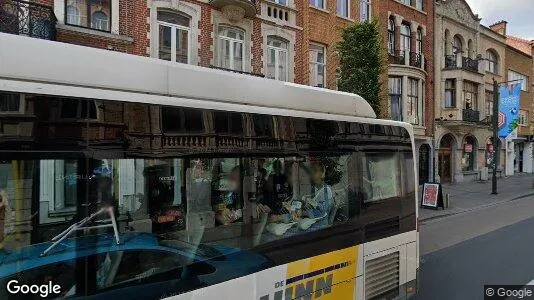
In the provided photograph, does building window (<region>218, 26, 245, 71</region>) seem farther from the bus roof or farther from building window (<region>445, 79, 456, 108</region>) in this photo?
building window (<region>445, 79, 456, 108</region>)

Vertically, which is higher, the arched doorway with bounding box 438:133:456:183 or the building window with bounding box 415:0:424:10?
the building window with bounding box 415:0:424:10

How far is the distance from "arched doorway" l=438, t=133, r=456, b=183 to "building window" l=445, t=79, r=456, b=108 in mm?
1920

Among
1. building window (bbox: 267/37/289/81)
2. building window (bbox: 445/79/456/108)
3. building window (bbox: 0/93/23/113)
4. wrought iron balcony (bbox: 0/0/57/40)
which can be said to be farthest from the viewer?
building window (bbox: 445/79/456/108)

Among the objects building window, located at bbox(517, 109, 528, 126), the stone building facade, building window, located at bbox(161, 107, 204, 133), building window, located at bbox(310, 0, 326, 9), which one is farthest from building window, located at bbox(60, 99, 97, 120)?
building window, located at bbox(517, 109, 528, 126)

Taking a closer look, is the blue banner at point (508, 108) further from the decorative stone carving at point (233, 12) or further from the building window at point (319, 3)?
the decorative stone carving at point (233, 12)

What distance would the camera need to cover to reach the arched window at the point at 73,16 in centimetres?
1137

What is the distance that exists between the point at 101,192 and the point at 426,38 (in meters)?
24.7

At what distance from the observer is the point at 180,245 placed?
2.78 m

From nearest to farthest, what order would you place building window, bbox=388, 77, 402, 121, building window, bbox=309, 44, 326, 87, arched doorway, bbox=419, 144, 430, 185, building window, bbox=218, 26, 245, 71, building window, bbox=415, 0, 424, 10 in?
building window, bbox=218, 26, 245, 71, building window, bbox=309, 44, 326, 87, building window, bbox=388, 77, 402, 121, building window, bbox=415, 0, 424, 10, arched doorway, bbox=419, 144, 430, 185

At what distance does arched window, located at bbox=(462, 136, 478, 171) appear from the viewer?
26.8 metres

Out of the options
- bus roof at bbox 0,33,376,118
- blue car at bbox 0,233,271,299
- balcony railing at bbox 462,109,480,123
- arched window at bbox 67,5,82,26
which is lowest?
blue car at bbox 0,233,271,299

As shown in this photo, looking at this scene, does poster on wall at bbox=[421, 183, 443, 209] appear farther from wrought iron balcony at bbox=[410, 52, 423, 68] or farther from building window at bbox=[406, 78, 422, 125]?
wrought iron balcony at bbox=[410, 52, 423, 68]

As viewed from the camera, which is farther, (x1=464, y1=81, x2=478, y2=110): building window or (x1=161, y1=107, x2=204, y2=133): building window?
(x1=464, y1=81, x2=478, y2=110): building window

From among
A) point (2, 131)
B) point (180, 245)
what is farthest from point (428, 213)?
point (2, 131)
